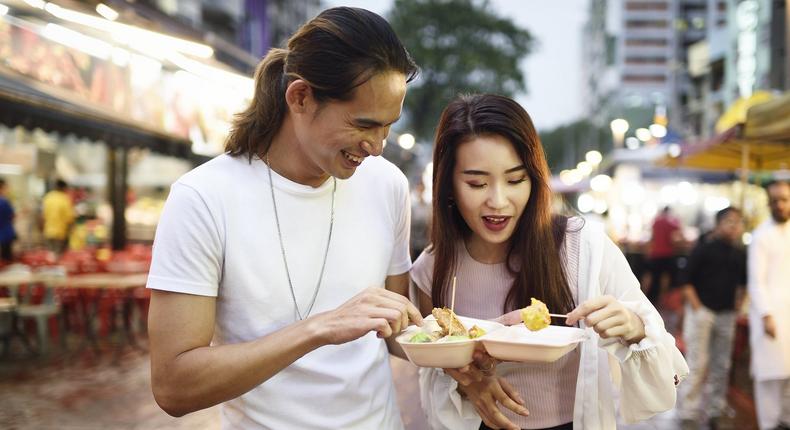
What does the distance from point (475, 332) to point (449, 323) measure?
0.26 feet

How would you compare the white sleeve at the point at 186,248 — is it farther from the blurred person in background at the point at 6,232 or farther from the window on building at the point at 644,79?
the window on building at the point at 644,79

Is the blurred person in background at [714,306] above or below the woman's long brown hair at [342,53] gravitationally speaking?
below

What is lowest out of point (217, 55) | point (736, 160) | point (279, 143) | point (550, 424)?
point (550, 424)

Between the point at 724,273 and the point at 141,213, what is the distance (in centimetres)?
1258

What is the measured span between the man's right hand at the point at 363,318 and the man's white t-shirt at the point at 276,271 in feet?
0.83

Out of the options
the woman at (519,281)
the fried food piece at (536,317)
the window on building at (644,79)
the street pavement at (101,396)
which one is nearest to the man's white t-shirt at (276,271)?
the woman at (519,281)

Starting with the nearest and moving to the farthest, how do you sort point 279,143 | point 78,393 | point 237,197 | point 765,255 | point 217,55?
point 237,197 < point 279,143 < point 765,255 < point 78,393 < point 217,55

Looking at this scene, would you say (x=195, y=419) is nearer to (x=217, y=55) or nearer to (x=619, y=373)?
(x=619, y=373)

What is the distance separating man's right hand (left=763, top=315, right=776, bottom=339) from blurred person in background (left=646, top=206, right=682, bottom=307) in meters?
8.49

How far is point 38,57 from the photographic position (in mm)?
7316

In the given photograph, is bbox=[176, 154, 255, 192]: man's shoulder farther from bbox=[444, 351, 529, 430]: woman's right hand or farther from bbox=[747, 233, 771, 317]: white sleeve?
bbox=[747, 233, 771, 317]: white sleeve

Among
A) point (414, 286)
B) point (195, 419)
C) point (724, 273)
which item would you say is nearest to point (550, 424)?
point (414, 286)

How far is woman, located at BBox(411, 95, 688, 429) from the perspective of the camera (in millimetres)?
1997

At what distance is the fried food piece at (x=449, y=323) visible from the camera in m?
1.95
